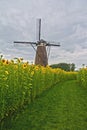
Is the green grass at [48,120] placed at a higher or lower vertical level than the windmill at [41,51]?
lower

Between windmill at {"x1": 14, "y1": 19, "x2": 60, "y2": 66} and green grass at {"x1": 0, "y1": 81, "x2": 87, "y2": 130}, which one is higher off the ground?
windmill at {"x1": 14, "y1": 19, "x2": 60, "y2": 66}

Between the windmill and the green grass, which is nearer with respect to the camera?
the green grass

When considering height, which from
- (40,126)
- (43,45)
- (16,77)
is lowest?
(40,126)

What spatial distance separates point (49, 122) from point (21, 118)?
0.92 meters

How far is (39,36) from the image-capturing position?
49.9 metres

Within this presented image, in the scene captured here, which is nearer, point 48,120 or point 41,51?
point 48,120

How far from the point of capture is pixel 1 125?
8227 millimetres

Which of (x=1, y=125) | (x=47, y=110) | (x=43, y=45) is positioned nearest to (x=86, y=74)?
(x=47, y=110)

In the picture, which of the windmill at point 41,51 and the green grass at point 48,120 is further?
the windmill at point 41,51

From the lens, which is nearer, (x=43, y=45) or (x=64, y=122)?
(x=64, y=122)

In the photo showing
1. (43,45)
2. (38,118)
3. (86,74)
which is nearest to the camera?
(38,118)

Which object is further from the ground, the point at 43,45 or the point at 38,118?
the point at 43,45

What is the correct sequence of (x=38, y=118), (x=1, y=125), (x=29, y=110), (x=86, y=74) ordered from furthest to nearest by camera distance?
(x=86, y=74) < (x=29, y=110) < (x=38, y=118) < (x=1, y=125)

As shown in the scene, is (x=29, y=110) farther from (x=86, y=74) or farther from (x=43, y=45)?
(x=43, y=45)
